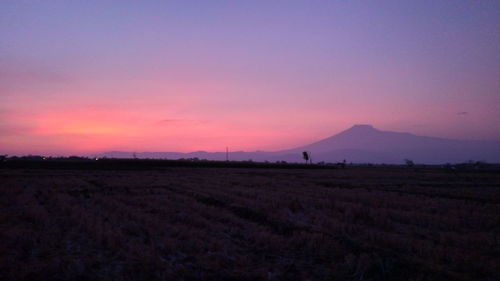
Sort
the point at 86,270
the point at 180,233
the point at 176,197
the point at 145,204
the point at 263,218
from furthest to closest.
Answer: the point at 176,197, the point at 145,204, the point at 263,218, the point at 180,233, the point at 86,270

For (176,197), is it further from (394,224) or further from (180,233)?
(394,224)

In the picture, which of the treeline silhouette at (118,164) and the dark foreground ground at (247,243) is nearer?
the dark foreground ground at (247,243)

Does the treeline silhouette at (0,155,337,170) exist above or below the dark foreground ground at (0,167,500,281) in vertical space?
above

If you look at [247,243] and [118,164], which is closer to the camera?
[247,243]

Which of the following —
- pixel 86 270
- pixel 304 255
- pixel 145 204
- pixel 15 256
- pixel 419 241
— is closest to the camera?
pixel 86 270

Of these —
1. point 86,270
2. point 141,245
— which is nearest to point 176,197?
point 141,245

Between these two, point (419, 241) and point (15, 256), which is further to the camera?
point (419, 241)

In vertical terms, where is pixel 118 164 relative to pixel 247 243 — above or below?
above

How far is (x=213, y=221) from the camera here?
15.4 metres

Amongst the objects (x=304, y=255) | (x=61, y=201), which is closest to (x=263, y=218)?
(x=304, y=255)

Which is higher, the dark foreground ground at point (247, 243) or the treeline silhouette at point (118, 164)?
the treeline silhouette at point (118, 164)

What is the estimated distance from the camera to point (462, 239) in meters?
12.2

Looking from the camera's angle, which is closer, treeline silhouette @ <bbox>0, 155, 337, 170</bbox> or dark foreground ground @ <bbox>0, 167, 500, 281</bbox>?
dark foreground ground @ <bbox>0, 167, 500, 281</bbox>

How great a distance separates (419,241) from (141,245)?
24.7 ft
